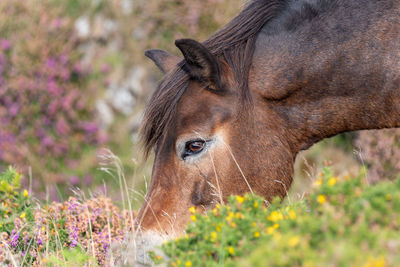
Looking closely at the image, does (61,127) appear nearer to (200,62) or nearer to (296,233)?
(200,62)

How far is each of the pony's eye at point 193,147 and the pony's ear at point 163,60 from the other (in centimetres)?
77

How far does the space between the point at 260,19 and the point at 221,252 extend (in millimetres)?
1874

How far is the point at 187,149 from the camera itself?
3.07 meters

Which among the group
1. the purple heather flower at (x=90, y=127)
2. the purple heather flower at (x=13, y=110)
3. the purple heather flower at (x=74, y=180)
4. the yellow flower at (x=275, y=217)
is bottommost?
the purple heather flower at (x=74, y=180)

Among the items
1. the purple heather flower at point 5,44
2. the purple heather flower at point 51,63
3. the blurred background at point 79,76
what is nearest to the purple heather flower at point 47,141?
the blurred background at point 79,76

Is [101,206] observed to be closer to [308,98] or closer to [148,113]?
[148,113]

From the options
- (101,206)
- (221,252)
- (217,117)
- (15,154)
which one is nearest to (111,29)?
(15,154)

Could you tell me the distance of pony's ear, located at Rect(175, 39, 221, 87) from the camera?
2951 mm

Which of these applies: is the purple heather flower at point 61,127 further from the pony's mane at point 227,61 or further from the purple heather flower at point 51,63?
the pony's mane at point 227,61

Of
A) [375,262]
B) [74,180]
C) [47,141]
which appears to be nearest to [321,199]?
[375,262]

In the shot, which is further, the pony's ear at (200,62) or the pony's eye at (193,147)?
the pony's eye at (193,147)

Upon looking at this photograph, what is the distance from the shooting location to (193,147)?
A: 3061 mm

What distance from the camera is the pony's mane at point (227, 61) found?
3127mm

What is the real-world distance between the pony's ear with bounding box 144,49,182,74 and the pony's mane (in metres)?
0.37
